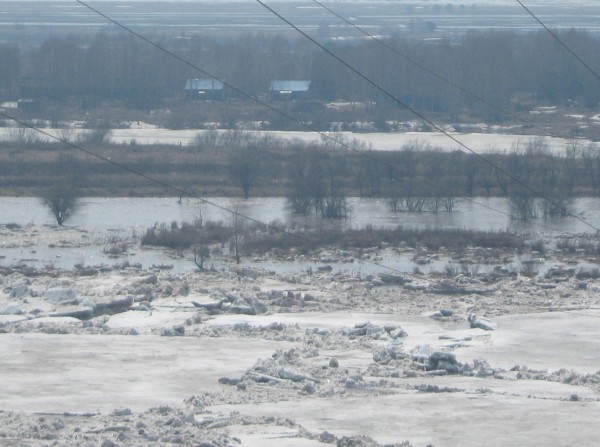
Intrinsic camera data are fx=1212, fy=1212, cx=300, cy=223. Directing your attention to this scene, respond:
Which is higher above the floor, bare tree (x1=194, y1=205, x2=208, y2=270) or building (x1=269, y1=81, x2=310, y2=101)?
building (x1=269, y1=81, x2=310, y2=101)

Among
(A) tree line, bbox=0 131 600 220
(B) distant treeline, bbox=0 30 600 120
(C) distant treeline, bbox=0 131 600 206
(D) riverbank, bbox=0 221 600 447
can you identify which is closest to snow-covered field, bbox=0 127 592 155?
(A) tree line, bbox=0 131 600 220

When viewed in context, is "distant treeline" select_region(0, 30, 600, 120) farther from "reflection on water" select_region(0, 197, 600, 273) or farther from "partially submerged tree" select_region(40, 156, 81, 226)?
"partially submerged tree" select_region(40, 156, 81, 226)

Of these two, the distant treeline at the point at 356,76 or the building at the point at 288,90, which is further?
the building at the point at 288,90

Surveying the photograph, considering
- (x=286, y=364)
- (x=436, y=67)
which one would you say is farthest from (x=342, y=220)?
(x=436, y=67)

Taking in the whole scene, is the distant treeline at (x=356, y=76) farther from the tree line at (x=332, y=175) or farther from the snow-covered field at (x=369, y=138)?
the tree line at (x=332, y=175)

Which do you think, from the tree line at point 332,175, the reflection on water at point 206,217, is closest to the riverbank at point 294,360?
the reflection on water at point 206,217

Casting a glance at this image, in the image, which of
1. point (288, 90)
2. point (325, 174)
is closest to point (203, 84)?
point (288, 90)
